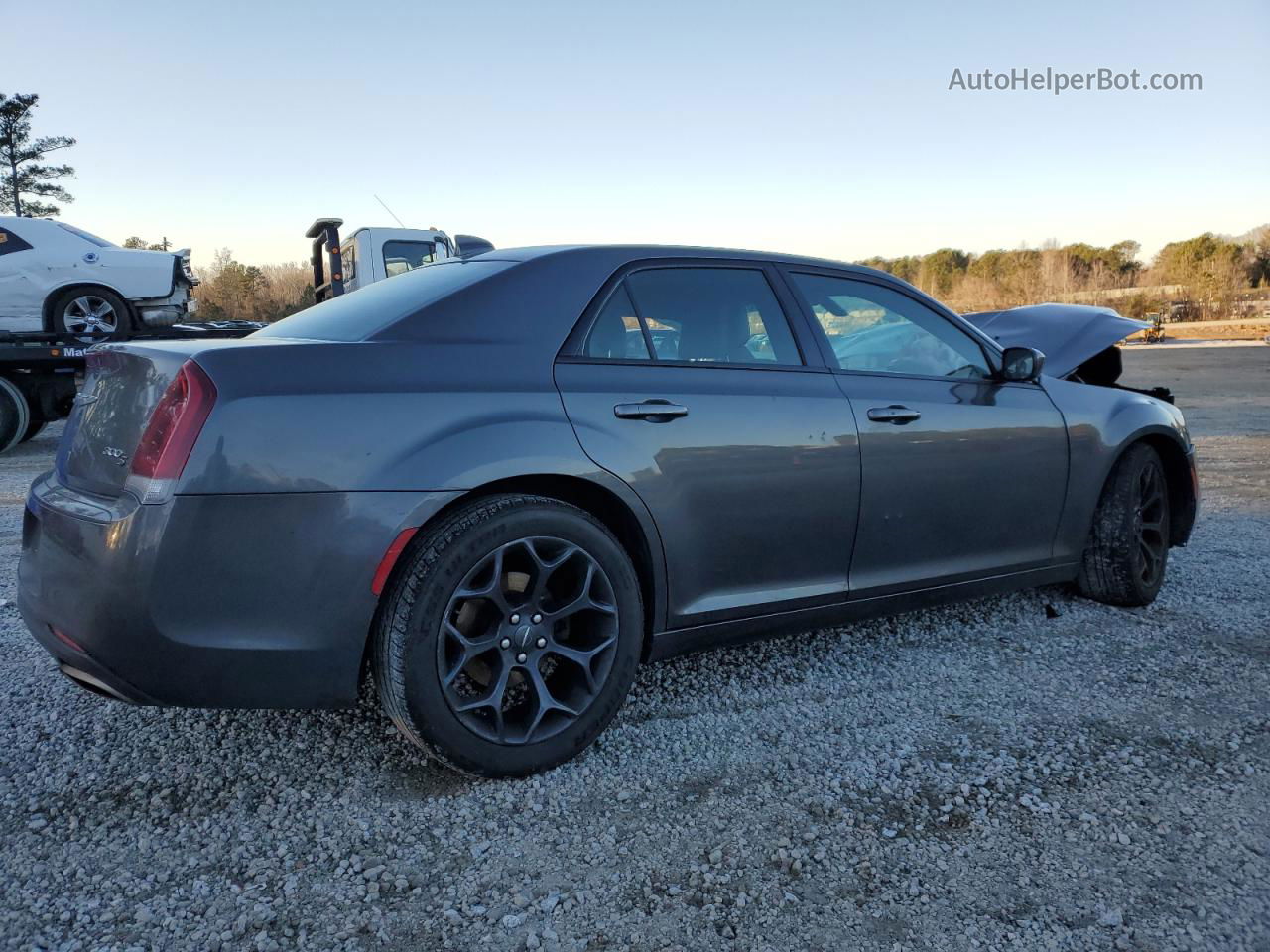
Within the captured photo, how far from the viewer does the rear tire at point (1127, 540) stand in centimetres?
396

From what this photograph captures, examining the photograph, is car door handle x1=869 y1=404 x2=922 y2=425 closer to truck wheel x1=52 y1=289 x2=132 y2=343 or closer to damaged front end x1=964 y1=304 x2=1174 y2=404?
damaged front end x1=964 y1=304 x2=1174 y2=404

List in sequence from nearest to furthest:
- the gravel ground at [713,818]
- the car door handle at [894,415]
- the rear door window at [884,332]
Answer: the gravel ground at [713,818], the car door handle at [894,415], the rear door window at [884,332]

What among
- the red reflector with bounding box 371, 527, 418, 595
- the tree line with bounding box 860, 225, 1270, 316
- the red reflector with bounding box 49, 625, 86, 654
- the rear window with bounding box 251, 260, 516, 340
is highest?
the tree line with bounding box 860, 225, 1270, 316

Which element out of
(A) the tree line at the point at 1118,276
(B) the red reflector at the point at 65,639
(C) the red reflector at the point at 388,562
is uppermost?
(A) the tree line at the point at 1118,276

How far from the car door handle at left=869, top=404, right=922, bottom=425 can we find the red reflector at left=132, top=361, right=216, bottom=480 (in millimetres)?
2060

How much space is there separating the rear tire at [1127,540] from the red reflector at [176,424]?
3.50 m

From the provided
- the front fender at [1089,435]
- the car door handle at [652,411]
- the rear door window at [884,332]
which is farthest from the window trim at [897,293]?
the car door handle at [652,411]

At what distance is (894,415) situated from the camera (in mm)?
3195

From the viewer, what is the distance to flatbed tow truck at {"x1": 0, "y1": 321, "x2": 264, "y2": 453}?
897cm

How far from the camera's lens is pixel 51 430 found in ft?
40.4

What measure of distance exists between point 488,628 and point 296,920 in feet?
2.69

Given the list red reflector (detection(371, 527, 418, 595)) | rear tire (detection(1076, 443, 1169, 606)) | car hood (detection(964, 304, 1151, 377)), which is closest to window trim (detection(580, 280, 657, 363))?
red reflector (detection(371, 527, 418, 595))

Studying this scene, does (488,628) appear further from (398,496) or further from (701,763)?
(701,763)

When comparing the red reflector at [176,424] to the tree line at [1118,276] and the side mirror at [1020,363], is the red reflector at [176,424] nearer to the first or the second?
the side mirror at [1020,363]
